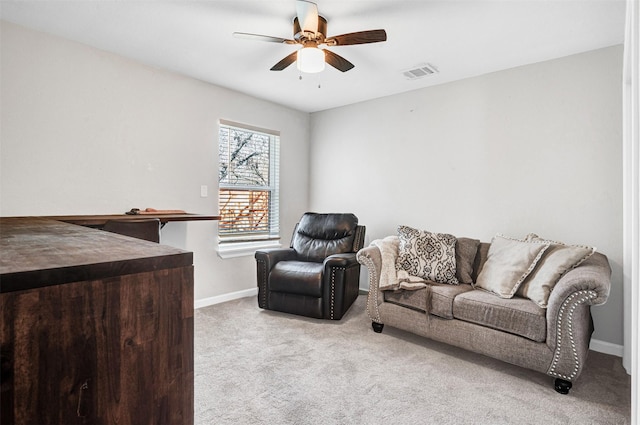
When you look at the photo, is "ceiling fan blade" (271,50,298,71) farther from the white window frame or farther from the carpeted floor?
the carpeted floor

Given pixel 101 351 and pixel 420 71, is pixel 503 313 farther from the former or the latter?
pixel 101 351

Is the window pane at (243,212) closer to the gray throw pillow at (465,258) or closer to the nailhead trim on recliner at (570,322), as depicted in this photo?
the gray throw pillow at (465,258)

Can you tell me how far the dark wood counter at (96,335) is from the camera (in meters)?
0.39

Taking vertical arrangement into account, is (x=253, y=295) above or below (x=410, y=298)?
below

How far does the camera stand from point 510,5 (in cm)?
220

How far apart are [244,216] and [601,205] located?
3.53 metres

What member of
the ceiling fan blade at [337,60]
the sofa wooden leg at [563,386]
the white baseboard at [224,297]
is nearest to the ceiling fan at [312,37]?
the ceiling fan blade at [337,60]

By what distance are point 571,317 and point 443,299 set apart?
0.79 meters

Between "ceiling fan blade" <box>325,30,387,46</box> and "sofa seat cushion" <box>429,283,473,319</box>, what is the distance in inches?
73.6

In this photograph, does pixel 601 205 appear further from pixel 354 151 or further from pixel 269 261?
pixel 269 261

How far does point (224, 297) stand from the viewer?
3852 mm

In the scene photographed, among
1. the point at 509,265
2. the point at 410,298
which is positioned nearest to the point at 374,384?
the point at 410,298

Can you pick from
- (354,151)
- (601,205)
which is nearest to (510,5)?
(601,205)

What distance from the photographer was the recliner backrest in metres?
3.73
